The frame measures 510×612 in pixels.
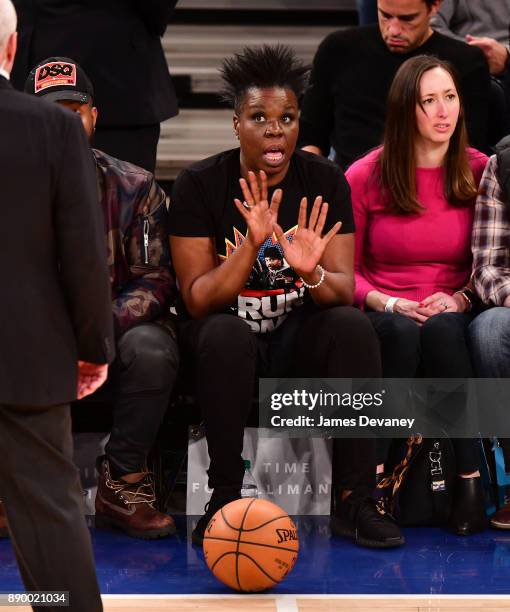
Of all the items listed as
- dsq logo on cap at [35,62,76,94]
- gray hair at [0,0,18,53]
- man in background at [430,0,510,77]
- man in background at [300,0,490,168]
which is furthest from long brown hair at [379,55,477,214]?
gray hair at [0,0,18,53]

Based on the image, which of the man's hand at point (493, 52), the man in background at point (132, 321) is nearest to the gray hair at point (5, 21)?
the man in background at point (132, 321)

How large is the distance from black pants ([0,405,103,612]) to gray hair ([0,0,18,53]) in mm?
687

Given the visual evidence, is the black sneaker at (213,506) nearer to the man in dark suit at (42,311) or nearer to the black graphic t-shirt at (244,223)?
the black graphic t-shirt at (244,223)

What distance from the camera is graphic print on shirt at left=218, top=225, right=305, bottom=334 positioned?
331 centimetres

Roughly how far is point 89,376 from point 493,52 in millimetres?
2688

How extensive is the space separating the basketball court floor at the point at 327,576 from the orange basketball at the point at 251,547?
0.06 m

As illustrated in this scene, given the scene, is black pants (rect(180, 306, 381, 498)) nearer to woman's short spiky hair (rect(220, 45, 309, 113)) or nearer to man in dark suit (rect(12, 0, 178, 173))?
woman's short spiky hair (rect(220, 45, 309, 113))

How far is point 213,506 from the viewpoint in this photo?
3074 mm

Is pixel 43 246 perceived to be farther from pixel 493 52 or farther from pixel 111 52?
pixel 493 52

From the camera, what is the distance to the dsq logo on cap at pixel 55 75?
10.7ft

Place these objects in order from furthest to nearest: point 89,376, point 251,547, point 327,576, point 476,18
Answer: point 476,18
point 327,576
point 251,547
point 89,376

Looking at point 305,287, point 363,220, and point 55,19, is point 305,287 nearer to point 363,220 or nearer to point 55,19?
point 363,220

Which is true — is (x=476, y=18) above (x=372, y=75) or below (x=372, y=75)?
above

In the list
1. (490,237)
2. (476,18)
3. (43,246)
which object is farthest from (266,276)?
(476,18)
